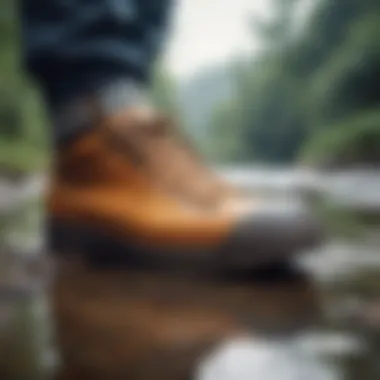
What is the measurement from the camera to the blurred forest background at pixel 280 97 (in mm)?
603

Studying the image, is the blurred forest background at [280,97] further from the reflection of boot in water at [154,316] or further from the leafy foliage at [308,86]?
the reflection of boot in water at [154,316]

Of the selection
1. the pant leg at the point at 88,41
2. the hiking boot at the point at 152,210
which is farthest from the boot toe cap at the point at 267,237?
the pant leg at the point at 88,41

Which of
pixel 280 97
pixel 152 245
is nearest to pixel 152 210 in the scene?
pixel 152 245

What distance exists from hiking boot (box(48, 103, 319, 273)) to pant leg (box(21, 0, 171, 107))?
34 mm

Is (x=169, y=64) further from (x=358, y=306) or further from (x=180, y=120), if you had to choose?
(x=358, y=306)

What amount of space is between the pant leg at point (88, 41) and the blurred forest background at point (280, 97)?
18mm

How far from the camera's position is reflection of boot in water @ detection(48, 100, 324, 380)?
52 cm

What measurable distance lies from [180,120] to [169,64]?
0.15 feet

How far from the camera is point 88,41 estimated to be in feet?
1.96

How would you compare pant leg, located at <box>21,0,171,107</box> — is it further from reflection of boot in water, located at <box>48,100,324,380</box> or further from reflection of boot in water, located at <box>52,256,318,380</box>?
reflection of boot in water, located at <box>52,256,318,380</box>

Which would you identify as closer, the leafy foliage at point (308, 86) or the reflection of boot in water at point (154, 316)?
the reflection of boot in water at point (154, 316)

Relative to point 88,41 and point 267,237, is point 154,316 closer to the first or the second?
point 267,237

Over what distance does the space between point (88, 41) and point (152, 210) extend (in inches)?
5.5

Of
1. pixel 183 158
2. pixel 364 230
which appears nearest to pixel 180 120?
pixel 183 158
